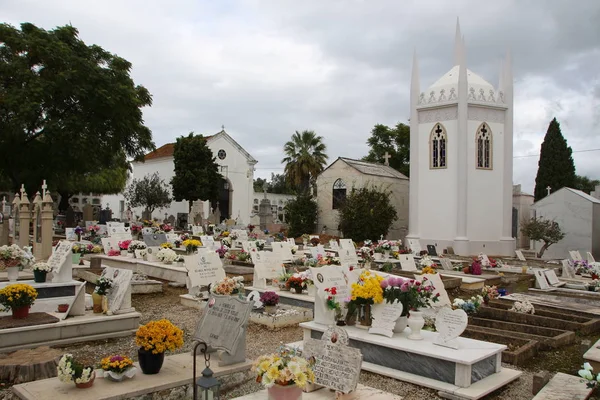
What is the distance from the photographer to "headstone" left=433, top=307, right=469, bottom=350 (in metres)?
6.28

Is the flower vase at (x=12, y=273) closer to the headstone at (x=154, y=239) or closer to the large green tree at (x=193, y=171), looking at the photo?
the headstone at (x=154, y=239)

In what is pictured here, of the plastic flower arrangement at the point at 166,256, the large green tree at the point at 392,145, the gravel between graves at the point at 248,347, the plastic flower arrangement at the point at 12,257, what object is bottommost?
the gravel between graves at the point at 248,347

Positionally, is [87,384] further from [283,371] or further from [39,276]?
[39,276]

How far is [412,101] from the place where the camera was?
29.7 metres

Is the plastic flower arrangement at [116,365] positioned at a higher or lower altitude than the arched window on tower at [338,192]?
lower

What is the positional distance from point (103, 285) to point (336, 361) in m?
4.76

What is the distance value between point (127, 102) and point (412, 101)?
53.2 feet

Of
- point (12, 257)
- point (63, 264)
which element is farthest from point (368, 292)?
point (12, 257)

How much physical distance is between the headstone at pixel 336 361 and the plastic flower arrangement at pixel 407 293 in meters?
1.76

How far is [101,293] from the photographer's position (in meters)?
8.40

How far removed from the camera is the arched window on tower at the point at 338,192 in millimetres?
35406

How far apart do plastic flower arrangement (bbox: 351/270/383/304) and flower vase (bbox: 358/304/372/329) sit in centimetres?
27

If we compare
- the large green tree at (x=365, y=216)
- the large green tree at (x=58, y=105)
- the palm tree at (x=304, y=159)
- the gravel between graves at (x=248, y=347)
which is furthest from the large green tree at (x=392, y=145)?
the gravel between graves at (x=248, y=347)

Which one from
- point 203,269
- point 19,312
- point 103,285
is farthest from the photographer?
point 203,269
